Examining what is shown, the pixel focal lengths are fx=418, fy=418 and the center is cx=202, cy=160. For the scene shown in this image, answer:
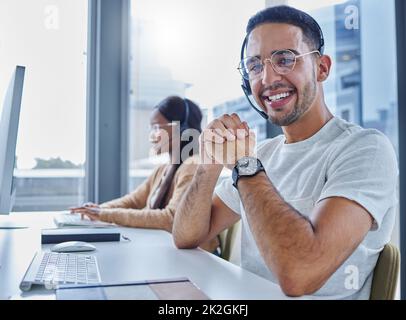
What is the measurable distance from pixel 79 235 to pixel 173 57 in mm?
1634

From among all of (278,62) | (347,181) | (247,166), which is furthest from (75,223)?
(347,181)

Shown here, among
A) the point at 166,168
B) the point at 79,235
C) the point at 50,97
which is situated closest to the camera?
the point at 79,235

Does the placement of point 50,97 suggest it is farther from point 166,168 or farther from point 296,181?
point 296,181

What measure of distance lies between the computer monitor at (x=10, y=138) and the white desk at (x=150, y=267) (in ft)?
0.55

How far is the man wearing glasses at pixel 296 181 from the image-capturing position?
785 millimetres

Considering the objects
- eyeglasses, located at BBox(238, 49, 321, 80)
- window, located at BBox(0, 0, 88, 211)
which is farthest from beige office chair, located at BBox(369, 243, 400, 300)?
window, located at BBox(0, 0, 88, 211)

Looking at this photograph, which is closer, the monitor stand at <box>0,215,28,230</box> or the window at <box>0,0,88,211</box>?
the monitor stand at <box>0,215,28,230</box>

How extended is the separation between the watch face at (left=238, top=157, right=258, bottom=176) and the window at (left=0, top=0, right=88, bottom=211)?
1.72 m

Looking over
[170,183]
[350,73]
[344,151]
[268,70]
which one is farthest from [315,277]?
[350,73]

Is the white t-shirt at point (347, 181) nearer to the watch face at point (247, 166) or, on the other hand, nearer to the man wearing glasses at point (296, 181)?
Result: the man wearing glasses at point (296, 181)

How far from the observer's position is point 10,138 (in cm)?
103

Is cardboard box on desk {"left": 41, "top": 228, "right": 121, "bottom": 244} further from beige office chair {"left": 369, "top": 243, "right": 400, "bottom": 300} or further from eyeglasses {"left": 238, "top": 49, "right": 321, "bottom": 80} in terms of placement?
beige office chair {"left": 369, "top": 243, "right": 400, "bottom": 300}

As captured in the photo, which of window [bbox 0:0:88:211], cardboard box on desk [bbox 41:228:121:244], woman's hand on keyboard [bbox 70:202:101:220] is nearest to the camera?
cardboard box on desk [bbox 41:228:121:244]

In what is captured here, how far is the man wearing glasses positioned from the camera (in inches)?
30.9
